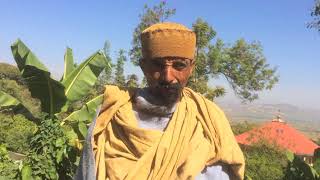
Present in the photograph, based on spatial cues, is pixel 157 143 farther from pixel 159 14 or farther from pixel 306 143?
pixel 306 143

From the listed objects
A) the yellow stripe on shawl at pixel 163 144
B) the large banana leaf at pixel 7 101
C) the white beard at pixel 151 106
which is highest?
the white beard at pixel 151 106

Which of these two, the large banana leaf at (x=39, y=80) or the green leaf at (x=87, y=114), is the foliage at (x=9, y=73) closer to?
the green leaf at (x=87, y=114)

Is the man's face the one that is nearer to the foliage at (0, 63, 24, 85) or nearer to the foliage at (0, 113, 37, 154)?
the foliage at (0, 113, 37, 154)

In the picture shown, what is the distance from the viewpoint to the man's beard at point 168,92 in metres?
2.27

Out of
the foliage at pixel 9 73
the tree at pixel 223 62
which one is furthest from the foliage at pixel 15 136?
the foliage at pixel 9 73

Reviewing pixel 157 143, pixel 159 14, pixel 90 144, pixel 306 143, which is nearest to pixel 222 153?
pixel 157 143

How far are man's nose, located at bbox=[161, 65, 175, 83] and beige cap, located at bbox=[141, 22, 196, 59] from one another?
0.06 metres

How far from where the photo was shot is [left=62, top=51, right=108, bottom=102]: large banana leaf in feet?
22.7

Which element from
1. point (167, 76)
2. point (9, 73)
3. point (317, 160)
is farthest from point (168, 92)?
point (9, 73)

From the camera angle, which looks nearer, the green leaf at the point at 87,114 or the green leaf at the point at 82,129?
the green leaf at the point at 82,129

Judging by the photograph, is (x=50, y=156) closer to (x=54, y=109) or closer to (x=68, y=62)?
(x=54, y=109)

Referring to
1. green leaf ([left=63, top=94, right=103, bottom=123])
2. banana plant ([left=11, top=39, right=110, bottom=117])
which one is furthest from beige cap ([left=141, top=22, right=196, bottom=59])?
green leaf ([left=63, top=94, right=103, bottom=123])

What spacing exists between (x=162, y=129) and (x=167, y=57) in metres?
0.33

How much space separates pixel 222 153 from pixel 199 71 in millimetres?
23721
